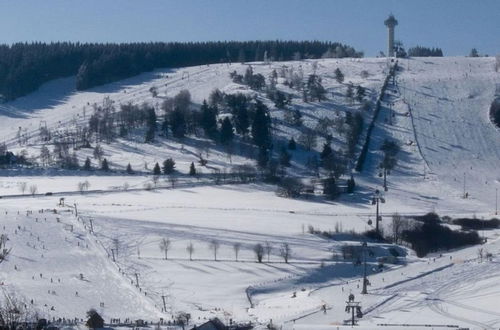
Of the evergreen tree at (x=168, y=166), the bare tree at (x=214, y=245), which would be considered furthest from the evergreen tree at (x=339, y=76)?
the bare tree at (x=214, y=245)

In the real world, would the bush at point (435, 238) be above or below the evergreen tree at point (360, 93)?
below

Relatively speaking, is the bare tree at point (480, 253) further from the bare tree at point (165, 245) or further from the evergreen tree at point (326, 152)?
the evergreen tree at point (326, 152)

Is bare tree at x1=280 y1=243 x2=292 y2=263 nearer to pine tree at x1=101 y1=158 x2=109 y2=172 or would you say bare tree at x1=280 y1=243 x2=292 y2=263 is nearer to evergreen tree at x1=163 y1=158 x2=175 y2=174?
evergreen tree at x1=163 y1=158 x2=175 y2=174

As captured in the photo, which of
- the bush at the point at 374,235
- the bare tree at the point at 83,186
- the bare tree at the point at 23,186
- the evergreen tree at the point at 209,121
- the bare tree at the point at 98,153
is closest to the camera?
the bush at the point at 374,235

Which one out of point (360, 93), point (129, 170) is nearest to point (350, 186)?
point (129, 170)

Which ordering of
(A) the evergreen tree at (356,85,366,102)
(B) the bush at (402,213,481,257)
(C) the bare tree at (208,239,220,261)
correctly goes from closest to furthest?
1. (C) the bare tree at (208,239,220,261)
2. (B) the bush at (402,213,481,257)
3. (A) the evergreen tree at (356,85,366,102)

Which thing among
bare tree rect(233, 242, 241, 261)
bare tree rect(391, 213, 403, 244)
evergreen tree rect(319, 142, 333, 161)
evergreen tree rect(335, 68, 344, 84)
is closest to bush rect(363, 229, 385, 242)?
bare tree rect(391, 213, 403, 244)
